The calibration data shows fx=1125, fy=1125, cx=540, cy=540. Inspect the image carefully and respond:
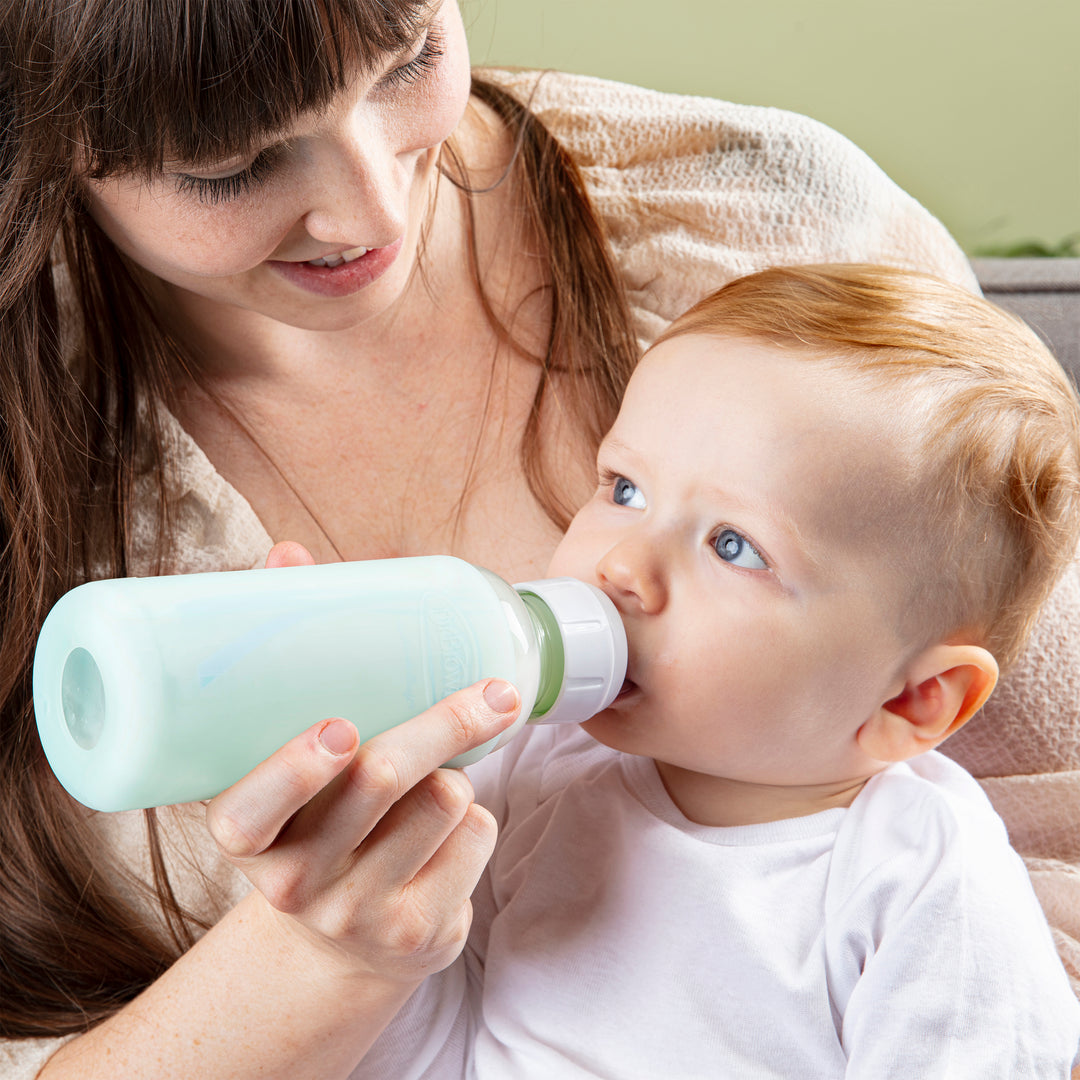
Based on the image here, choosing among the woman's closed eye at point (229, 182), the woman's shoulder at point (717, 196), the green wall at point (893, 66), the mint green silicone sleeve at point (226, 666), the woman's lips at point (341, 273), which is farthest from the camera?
the green wall at point (893, 66)

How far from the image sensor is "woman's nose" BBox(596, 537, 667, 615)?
815mm

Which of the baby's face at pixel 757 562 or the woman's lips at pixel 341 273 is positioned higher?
the woman's lips at pixel 341 273

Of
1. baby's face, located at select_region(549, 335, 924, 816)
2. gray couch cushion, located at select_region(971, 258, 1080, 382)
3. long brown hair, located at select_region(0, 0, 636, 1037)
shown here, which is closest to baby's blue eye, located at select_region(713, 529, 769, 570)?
baby's face, located at select_region(549, 335, 924, 816)

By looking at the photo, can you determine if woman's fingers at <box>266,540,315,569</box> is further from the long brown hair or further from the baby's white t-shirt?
the baby's white t-shirt

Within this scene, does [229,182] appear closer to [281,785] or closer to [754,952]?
[281,785]

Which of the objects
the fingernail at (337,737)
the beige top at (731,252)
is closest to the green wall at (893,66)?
the beige top at (731,252)

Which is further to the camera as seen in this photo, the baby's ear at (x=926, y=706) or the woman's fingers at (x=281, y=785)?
the baby's ear at (x=926, y=706)

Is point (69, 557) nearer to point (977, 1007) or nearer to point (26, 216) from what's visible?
point (26, 216)

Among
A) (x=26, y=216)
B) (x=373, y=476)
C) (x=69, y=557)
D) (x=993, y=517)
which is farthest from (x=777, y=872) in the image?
(x=26, y=216)

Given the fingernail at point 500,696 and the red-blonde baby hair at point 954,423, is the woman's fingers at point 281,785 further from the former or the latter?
the red-blonde baby hair at point 954,423

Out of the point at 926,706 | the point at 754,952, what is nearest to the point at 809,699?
the point at 926,706

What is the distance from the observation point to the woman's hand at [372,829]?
1.91 feet

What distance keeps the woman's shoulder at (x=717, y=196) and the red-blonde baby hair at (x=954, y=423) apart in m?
0.38

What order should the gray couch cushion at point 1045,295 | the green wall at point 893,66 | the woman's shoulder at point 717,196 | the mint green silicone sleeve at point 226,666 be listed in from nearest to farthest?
the mint green silicone sleeve at point 226,666
the woman's shoulder at point 717,196
the gray couch cushion at point 1045,295
the green wall at point 893,66
